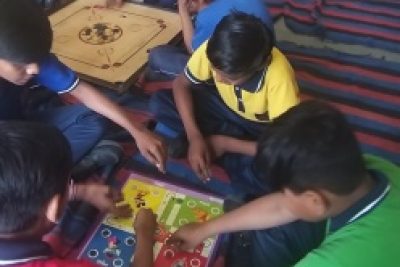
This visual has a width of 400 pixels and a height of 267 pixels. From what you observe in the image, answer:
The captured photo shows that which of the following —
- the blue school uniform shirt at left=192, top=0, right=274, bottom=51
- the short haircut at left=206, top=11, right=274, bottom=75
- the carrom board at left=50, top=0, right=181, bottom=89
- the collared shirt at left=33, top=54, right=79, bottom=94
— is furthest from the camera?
the carrom board at left=50, top=0, right=181, bottom=89

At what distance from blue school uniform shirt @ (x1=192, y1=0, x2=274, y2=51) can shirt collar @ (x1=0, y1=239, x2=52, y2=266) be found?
0.77m

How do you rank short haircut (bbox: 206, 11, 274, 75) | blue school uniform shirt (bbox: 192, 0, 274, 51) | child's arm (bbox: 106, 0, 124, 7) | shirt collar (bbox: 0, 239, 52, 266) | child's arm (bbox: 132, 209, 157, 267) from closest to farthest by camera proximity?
1. shirt collar (bbox: 0, 239, 52, 266)
2. child's arm (bbox: 132, 209, 157, 267)
3. short haircut (bbox: 206, 11, 274, 75)
4. blue school uniform shirt (bbox: 192, 0, 274, 51)
5. child's arm (bbox: 106, 0, 124, 7)

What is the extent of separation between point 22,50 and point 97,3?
0.83 m

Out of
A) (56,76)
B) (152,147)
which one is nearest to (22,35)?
(56,76)

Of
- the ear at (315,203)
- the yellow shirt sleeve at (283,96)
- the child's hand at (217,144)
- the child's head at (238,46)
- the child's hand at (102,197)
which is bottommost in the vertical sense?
the child's hand at (102,197)

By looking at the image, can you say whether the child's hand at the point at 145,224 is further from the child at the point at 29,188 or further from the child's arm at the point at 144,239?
the child at the point at 29,188

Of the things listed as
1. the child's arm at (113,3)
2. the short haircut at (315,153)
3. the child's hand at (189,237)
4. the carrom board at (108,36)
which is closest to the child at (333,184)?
the short haircut at (315,153)

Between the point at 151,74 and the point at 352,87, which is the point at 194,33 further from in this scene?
the point at 352,87

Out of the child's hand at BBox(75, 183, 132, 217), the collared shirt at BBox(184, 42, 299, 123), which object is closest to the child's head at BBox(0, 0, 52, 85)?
the child's hand at BBox(75, 183, 132, 217)

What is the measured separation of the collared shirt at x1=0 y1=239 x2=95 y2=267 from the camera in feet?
1.97

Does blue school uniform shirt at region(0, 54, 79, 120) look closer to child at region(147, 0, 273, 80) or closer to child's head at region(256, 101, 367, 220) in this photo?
child at region(147, 0, 273, 80)

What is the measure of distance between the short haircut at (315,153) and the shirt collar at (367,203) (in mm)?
28

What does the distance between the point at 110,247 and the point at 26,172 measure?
39 cm

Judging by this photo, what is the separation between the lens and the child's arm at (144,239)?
778 mm
